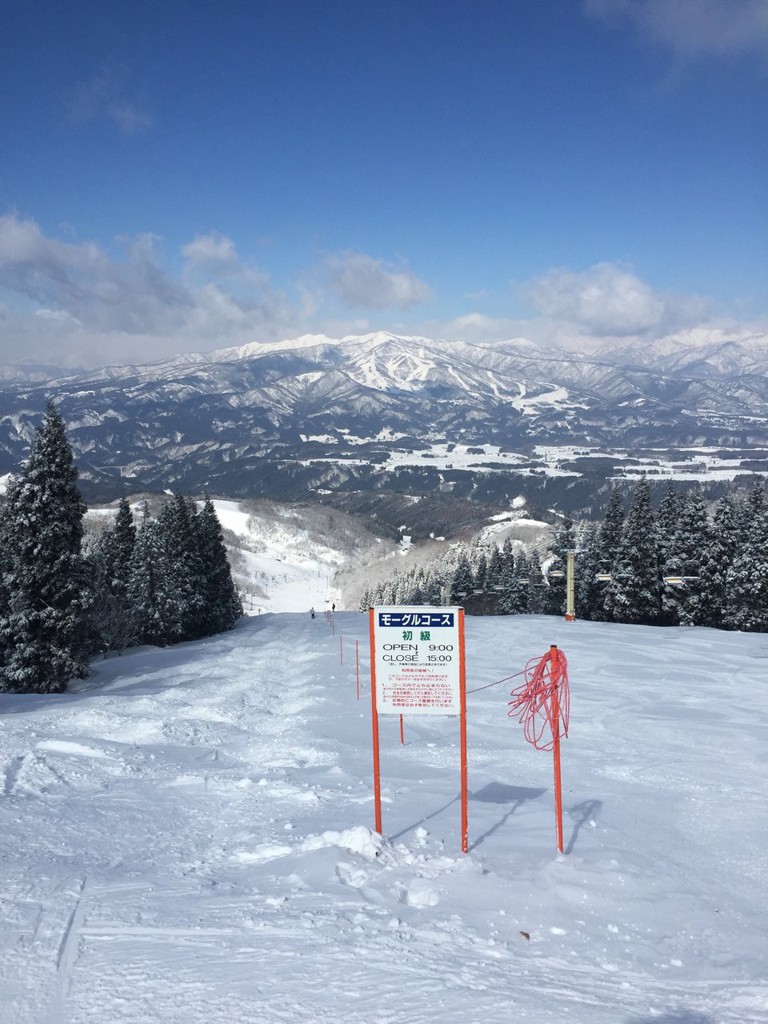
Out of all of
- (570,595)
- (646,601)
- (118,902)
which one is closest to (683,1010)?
(118,902)

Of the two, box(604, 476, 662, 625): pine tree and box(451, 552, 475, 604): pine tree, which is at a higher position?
box(604, 476, 662, 625): pine tree

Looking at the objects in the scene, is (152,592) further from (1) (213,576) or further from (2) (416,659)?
(2) (416,659)

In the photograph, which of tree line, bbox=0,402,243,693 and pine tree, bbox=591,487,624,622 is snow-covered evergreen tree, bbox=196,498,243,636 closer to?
tree line, bbox=0,402,243,693

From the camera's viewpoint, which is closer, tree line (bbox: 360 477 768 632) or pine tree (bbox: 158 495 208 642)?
tree line (bbox: 360 477 768 632)

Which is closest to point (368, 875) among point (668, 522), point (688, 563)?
point (688, 563)

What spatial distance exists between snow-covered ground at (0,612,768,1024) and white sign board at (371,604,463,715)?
1.52m

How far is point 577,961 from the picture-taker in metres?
5.30

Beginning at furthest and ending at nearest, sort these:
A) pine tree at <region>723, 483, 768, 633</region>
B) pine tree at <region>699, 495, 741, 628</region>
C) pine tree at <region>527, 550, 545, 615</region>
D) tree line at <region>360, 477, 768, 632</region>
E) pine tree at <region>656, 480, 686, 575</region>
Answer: pine tree at <region>527, 550, 545, 615</region>
pine tree at <region>656, 480, 686, 575</region>
pine tree at <region>699, 495, 741, 628</region>
tree line at <region>360, 477, 768, 632</region>
pine tree at <region>723, 483, 768, 633</region>

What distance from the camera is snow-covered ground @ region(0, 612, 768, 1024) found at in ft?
15.0

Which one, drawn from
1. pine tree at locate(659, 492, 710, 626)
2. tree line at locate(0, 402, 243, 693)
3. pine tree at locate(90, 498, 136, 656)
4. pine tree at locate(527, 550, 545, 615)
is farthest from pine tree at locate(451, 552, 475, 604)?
tree line at locate(0, 402, 243, 693)

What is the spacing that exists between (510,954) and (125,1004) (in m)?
2.90

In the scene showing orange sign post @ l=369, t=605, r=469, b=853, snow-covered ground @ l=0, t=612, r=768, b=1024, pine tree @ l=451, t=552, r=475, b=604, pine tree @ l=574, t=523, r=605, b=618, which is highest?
orange sign post @ l=369, t=605, r=469, b=853

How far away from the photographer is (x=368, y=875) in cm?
650

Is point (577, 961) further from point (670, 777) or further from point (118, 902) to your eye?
point (670, 777)
